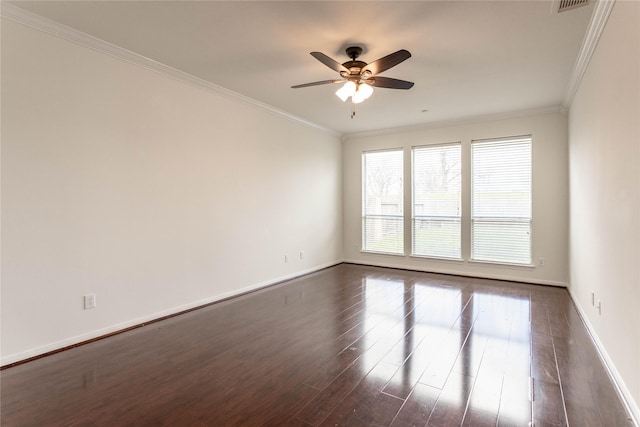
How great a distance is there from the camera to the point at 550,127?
4805mm

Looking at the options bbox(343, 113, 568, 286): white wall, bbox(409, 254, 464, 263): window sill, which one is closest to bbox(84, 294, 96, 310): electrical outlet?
bbox(343, 113, 568, 286): white wall

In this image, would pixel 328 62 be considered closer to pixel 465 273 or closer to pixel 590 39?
pixel 590 39

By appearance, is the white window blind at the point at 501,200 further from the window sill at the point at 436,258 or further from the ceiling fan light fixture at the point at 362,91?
the ceiling fan light fixture at the point at 362,91

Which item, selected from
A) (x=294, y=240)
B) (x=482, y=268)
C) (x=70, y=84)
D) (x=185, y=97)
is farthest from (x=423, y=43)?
(x=482, y=268)

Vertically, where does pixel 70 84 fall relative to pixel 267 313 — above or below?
above

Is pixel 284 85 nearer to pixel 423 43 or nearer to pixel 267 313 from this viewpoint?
pixel 423 43

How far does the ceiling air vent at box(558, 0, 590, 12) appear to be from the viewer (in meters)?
2.25

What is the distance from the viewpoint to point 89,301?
9.48 feet

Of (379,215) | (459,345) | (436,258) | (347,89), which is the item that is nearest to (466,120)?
(379,215)

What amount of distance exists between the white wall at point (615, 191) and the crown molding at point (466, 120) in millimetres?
1478

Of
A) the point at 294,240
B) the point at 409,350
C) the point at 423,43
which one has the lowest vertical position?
the point at 409,350

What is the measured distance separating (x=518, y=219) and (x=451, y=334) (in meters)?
2.97

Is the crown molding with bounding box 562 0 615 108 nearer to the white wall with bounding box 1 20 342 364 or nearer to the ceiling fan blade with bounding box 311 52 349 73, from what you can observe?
the ceiling fan blade with bounding box 311 52 349 73

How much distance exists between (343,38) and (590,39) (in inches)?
80.3
